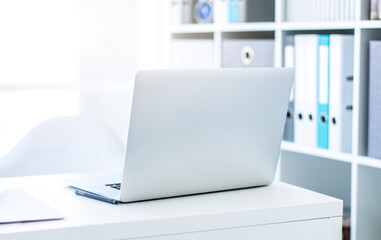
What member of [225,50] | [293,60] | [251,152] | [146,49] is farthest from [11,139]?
[251,152]

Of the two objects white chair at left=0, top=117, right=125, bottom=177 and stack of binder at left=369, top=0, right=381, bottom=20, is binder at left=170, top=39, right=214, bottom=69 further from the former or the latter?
stack of binder at left=369, top=0, right=381, bottom=20

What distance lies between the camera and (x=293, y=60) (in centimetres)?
256

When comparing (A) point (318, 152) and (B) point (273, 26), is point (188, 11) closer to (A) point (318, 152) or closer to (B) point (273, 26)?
(B) point (273, 26)

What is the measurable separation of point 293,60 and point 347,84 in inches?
11.3

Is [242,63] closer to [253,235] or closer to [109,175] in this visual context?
[109,175]

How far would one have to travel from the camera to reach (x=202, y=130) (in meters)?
1.46

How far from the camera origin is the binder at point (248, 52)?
106 inches

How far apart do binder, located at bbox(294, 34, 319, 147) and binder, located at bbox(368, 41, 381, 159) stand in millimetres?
277

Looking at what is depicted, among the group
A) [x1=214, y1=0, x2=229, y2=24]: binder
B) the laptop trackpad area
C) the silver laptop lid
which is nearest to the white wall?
[x1=214, y1=0, x2=229, y2=24]: binder

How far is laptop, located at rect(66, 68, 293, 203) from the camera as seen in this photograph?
137 centimetres

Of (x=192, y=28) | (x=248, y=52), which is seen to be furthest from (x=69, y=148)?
(x=192, y=28)

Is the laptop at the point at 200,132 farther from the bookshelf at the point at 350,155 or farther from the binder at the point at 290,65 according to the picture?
the binder at the point at 290,65

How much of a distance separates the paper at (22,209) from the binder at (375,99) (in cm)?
119

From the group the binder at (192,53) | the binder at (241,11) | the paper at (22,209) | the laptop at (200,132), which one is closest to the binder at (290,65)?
the binder at (241,11)
